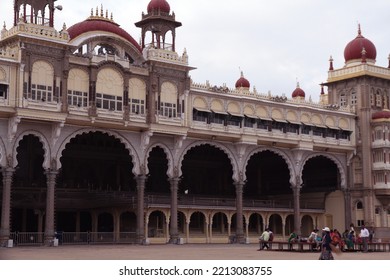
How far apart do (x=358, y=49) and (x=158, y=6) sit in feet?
72.6

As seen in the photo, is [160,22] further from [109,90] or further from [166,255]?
[166,255]

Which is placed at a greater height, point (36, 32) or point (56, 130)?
point (36, 32)

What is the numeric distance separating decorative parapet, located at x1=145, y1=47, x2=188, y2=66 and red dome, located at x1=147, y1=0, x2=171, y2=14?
3401 mm

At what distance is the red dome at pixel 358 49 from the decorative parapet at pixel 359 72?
1442 mm

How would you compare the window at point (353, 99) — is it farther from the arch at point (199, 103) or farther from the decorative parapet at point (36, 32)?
the decorative parapet at point (36, 32)

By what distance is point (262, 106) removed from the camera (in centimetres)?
5547

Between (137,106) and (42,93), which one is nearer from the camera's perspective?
(42,93)

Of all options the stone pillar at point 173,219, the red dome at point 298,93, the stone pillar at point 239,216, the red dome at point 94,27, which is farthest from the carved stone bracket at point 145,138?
the red dome at point 298,93

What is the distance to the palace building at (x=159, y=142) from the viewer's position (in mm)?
43719

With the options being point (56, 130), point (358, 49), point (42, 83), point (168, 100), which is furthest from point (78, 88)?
point (358, 49)

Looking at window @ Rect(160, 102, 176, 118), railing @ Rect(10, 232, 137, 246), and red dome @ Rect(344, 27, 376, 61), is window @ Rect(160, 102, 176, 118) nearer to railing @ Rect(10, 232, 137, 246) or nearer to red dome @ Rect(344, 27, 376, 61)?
railing @ Rect(10, 232, 137, 246)

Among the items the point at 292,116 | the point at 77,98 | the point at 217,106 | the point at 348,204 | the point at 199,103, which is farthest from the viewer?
the point at 348,204

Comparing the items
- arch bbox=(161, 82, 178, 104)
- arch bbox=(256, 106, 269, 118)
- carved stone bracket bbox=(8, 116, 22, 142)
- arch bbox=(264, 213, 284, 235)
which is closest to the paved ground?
carved stone bracket bbox=(8, 116, 22, 142)

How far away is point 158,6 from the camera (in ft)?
165
